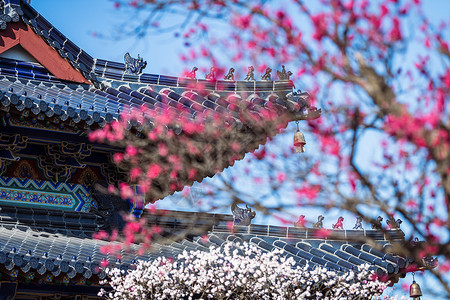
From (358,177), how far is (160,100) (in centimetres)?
729

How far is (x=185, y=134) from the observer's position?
10.5 metres

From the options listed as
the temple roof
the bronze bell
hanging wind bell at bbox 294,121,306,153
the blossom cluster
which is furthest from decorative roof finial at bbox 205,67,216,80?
the bronze bell

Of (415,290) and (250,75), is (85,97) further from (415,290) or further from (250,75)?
(415,290)

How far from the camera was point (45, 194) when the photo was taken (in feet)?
35.7

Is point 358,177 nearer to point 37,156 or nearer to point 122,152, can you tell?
point 122,152

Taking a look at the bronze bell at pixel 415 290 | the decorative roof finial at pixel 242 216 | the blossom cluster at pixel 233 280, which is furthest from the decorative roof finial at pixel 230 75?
the bronze bell at pixel 415 290

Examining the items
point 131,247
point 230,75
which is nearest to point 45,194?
point 131,247

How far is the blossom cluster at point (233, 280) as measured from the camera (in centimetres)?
954

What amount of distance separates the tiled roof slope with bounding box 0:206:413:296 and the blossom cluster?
10.3 inches

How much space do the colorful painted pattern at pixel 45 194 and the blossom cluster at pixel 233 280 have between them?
5.70 feet

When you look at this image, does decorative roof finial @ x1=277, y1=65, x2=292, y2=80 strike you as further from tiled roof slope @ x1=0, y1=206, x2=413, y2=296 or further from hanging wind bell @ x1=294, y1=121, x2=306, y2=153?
tiled roof slope @ x1=0, y1=206, x2=413, y2=296

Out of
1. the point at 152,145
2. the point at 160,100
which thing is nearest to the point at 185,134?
the point at 152,145

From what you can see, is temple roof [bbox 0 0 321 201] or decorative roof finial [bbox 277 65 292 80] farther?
decorative roof finial [bbox 277 65 292 80]

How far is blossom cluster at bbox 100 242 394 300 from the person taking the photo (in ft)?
31.3
